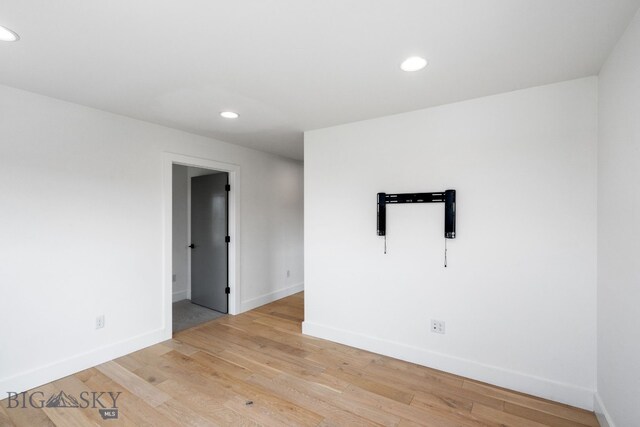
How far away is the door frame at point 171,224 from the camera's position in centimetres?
340

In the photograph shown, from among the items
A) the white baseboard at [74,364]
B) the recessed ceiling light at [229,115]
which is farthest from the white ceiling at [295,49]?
the white baseboard at [74,364]

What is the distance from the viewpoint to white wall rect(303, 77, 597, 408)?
2.24 metres

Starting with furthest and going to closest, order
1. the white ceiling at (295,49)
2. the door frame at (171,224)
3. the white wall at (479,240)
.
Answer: the door frame at (171,224)
the white wall at (479,240)
the white ceiling at (295,49)

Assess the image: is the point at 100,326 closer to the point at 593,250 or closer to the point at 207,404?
the point at 207,404

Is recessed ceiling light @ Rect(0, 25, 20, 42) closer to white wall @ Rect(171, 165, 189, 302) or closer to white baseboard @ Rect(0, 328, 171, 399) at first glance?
white baseboard @ Rect(0, 328, 171, 399)

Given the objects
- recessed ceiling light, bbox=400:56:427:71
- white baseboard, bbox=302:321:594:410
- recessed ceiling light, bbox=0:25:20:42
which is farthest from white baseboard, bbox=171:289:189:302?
recessed ceiling light, bbox=400:56:427:71

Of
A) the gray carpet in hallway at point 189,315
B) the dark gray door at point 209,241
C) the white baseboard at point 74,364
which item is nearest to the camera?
the white baseboard at point 74,364

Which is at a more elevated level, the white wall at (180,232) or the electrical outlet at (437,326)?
the white wall at (180,232)

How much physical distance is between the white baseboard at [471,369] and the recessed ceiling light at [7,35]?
3.34 m

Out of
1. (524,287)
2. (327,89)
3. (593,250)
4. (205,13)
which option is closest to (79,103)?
(205,13)

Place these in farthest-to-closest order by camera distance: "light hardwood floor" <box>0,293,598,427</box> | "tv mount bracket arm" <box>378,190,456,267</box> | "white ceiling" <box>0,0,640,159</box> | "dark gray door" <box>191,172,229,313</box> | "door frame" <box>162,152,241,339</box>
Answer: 1. "dark gray door" <box>191,172,229,313</box>
2. "door frame" <box>162,152,241,339</box>
3. "tv mount bracket arm" <box>378,190,456,267</box>
4. "light hardwood floor" <box>0,293,598,427</box>
5. "white ceiling" <box>0,0,640,159</box>

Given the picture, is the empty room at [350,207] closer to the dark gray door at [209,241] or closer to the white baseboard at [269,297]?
the dark gray door at [209,241]

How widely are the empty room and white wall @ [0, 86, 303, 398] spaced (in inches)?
0.6

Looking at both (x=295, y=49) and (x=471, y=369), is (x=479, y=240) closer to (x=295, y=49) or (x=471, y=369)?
(x=471, y=369)
